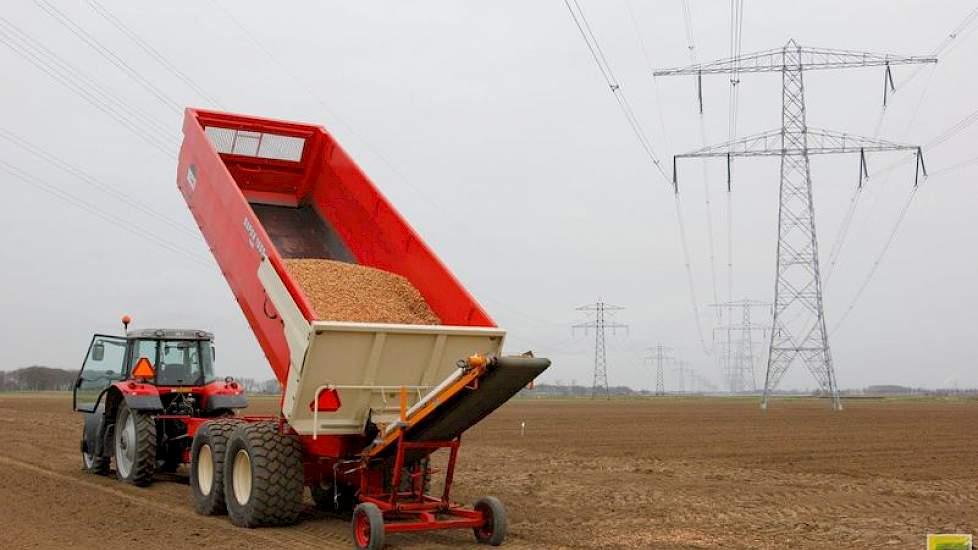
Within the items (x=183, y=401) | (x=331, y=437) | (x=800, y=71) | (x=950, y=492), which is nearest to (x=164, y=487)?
(x=183, y=401)

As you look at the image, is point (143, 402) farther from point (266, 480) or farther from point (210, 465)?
point (266, 480)

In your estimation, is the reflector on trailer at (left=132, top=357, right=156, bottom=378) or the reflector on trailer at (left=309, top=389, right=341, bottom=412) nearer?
the reflector on trailer at (left=309, top=389, right=341, bottom=412)

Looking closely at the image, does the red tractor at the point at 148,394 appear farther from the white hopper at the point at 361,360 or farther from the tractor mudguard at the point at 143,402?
the white hopper at the point at 361,360

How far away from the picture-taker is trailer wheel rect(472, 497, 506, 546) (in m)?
8.14

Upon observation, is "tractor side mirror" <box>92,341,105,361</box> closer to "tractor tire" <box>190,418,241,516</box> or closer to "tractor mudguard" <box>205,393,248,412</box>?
"tractor mudguard" <box>205,393,248,412</box>

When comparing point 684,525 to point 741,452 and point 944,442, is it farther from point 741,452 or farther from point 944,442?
point 944,442

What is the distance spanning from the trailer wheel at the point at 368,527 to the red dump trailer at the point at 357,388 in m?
0.01

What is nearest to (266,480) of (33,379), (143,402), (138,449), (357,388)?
(357,388)

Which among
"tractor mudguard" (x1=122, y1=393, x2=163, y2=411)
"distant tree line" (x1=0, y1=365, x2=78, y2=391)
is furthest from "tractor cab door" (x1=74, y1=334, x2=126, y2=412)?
"distant tree line" (x1=0, y1=365, x2=78, y2=391)

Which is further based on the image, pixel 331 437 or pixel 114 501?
pixel 114 501

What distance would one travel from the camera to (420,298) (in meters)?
9.60

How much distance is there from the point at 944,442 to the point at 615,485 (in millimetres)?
13332

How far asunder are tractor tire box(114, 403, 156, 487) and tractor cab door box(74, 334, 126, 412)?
2.83 feet

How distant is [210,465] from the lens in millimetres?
9648
